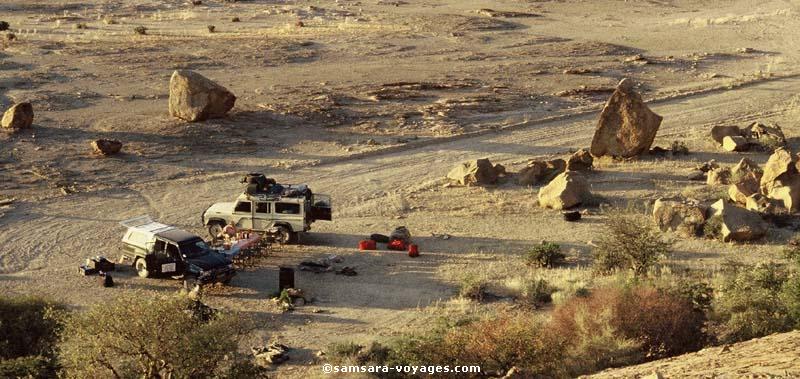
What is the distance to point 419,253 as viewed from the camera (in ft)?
87.2

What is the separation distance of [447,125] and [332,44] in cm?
1552

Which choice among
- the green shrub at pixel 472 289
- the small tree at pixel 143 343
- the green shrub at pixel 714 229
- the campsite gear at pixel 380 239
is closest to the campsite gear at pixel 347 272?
the campsite gear at pixel 380 239

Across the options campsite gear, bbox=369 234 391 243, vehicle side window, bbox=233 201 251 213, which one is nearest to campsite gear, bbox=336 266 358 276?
campsite gear, bbox=369 234 391 243

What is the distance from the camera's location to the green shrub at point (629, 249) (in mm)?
24062

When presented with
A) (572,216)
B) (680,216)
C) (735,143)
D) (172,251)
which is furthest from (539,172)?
(172,251)

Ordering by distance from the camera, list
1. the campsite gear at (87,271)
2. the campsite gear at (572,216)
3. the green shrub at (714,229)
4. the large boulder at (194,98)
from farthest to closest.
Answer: the large boulder at (194,98)
the campsite gear at (572,216)
the green shrub at (714,229)
the campsite gear at (87,271)

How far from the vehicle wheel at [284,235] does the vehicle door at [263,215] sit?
1.13 ft

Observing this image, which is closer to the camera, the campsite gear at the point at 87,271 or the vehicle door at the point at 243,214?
the campsite gear at the point at 87,271

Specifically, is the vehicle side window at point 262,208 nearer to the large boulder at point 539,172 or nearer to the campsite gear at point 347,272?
the campsite gear at point 347,272

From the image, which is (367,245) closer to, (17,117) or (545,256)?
(545,256)

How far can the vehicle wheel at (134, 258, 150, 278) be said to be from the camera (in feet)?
80.3

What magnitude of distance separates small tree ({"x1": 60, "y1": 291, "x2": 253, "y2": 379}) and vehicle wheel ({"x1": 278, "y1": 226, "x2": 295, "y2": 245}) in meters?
9.51

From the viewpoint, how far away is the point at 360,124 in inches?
1569

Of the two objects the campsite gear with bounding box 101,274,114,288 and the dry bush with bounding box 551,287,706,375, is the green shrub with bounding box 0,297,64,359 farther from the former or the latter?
the dry bush with bounding box 551,287,706,375
